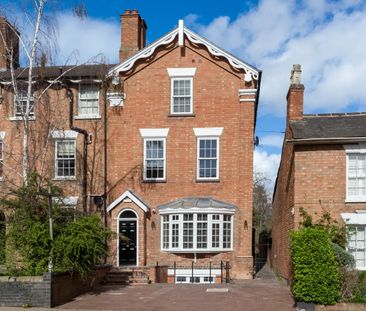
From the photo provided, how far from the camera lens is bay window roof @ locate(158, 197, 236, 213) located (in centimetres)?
2439

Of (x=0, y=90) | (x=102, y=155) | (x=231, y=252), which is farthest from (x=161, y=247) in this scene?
(x=0, y=90)

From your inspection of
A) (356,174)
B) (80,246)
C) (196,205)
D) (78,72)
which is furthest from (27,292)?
(78,72)

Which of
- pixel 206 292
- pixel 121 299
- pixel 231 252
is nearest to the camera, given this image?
pixel 121 299

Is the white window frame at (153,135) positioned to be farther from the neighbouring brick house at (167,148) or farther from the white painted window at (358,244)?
the white painted window at (358,244)

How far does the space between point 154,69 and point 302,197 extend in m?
10.6

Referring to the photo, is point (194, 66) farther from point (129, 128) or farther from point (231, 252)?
point (231, 252)

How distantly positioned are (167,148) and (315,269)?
39.6 feet

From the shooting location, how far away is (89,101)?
26.8 metres

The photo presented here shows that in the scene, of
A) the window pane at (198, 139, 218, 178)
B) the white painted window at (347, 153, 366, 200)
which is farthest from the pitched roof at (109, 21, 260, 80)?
the white painted window at (347, 153, 366, 200)

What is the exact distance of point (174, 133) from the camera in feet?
84.3

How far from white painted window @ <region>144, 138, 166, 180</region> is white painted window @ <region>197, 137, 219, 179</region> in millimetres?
1756

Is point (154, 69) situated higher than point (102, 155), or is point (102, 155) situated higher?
point (154, 69)

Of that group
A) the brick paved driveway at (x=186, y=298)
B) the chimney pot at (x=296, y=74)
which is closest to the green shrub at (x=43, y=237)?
the brick paved driveway at (x=186, y=298)

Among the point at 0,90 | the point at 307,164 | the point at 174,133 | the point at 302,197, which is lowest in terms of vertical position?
the point at 302,197
